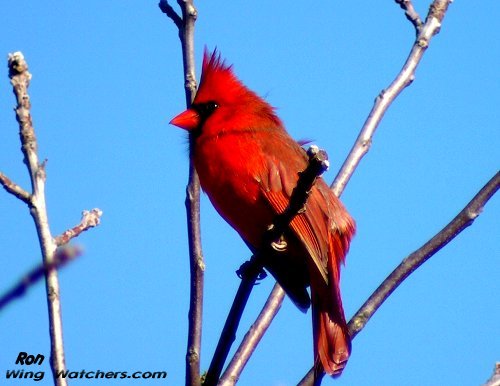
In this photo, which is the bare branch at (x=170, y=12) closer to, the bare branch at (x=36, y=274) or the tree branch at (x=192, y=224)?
the tree branch at (x=192, y=224)

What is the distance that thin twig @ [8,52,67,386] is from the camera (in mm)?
1441

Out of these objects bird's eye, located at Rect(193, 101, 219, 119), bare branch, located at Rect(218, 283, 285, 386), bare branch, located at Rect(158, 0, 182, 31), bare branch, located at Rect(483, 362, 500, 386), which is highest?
bare branch, located at Rect(158, 0, 182, 31)

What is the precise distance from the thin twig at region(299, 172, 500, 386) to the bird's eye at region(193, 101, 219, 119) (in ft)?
4.98

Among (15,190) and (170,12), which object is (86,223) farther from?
(170,12)

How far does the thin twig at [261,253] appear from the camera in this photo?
168 cm

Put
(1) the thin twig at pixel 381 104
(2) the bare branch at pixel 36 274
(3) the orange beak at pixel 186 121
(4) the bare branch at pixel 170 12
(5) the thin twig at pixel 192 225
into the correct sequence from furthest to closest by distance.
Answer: (3) the orange beak at pixel 186 121 → (1) the thin twig at pixel 381 104 → (4) the bare branch at pixel 170 12 → (5) the thin twig at pixel 192 225 → (2) the bare branch at pixel 36 274

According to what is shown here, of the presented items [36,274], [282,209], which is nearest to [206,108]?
[282,209]

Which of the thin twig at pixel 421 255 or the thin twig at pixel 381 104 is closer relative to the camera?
the thin twig at pixel 421 255

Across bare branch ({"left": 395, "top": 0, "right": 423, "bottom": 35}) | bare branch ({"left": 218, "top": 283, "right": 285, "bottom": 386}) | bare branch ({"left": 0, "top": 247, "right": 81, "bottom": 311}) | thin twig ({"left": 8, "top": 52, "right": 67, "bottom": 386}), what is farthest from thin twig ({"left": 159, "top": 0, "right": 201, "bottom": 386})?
bare branch ({"left": 0, "top": 247, "right": 81, "bottom": 311})

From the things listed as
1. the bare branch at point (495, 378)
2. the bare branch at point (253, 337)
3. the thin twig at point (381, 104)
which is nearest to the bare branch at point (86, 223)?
the bare branch at point (253, 337)

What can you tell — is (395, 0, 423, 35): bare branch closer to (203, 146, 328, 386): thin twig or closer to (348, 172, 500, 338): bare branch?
(348, 172, 500, 338): bare branch

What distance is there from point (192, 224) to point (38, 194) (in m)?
0.73

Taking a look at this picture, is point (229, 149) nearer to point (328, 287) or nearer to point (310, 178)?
point (328, 287)

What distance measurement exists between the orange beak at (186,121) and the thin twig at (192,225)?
676 millimetres
